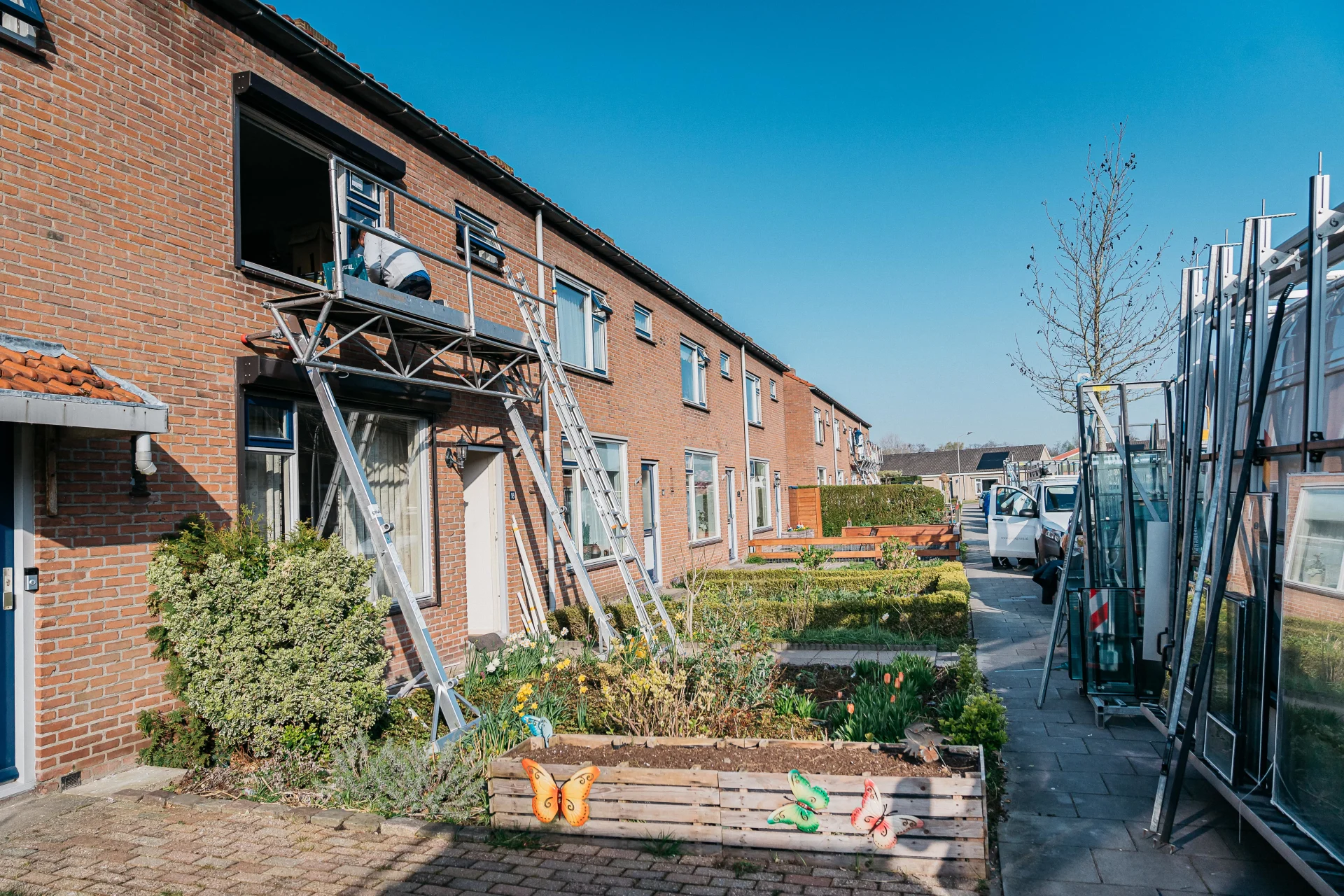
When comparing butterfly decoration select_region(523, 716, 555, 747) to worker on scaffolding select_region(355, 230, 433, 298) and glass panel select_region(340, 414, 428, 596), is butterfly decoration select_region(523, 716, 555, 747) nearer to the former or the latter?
glass panel select_region(340, 414, 428, 596)

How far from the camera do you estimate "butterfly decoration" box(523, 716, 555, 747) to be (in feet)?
16.7

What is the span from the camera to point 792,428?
29.1 metres

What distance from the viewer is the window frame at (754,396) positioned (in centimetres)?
2261

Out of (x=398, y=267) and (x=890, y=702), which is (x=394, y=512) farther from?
(x=890, y=702)

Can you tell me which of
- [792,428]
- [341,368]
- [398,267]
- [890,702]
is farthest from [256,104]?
[792,428]

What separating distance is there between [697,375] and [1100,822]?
1412 cm

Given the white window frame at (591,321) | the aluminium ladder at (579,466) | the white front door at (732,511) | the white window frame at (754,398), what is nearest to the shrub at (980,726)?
the aluminium ladder at (579,466)

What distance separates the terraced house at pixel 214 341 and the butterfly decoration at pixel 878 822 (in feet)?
13.3

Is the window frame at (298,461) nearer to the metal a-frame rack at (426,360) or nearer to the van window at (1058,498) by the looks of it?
the metal a-frame rack at (426,360)

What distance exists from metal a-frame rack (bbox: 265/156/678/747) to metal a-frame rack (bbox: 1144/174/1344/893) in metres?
3.39

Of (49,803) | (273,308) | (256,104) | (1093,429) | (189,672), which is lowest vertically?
(49,803)

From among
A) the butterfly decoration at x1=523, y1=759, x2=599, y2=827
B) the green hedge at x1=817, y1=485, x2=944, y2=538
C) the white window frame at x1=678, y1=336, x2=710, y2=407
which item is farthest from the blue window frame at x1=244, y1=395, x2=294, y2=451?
the green hedge at x1=817, y1=485, x2=944, y2=538

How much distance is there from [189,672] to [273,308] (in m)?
2.91

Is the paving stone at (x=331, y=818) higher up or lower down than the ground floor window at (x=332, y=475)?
lower down
